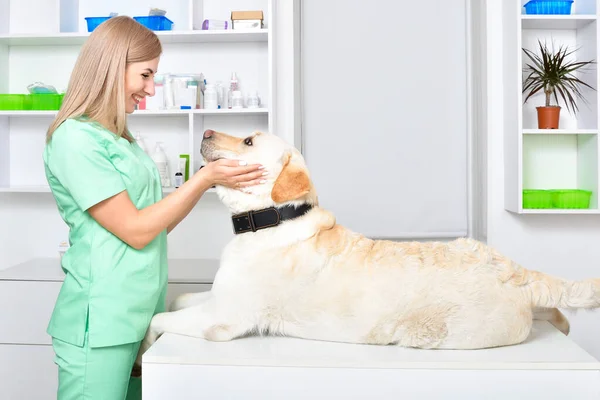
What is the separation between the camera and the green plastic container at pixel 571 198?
271cm

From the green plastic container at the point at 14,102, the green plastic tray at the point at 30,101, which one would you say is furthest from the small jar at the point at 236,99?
the green plastic container at the point at 14,102

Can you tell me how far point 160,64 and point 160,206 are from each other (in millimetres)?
1911

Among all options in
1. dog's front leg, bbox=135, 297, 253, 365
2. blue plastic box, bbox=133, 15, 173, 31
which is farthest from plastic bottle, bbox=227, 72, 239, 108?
dog's front leg, bbox=135, 297, 253, 365

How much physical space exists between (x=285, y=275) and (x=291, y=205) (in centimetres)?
16

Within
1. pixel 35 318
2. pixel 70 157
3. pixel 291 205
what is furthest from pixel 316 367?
pixel 35 318

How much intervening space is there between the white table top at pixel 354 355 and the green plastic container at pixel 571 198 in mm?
1495

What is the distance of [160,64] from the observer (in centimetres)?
313

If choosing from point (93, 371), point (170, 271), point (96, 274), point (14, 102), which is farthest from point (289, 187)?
point (14, 102)

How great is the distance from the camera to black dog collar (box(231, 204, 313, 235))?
4.54ft

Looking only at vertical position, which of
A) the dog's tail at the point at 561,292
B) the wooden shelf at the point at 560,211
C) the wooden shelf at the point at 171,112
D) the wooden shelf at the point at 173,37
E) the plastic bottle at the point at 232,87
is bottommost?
the dog's tail at the point at 561,292

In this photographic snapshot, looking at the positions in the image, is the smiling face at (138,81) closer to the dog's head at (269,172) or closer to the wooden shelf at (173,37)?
the dog's head at (269,172)

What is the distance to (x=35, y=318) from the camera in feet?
8.66

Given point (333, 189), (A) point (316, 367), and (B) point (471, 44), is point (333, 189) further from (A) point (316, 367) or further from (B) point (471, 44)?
(A) point (316, 367)

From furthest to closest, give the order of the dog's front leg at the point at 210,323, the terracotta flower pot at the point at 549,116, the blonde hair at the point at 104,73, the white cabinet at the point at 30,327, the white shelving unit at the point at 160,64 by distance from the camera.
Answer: the white shelving unit at the point at 160,64 → the terracotta flower pot at the point at 549,116 → the white cabinet at the point at 30,327 → the blonde hair at the point at 104,73 → the dog's front leg at the point at 210,323
